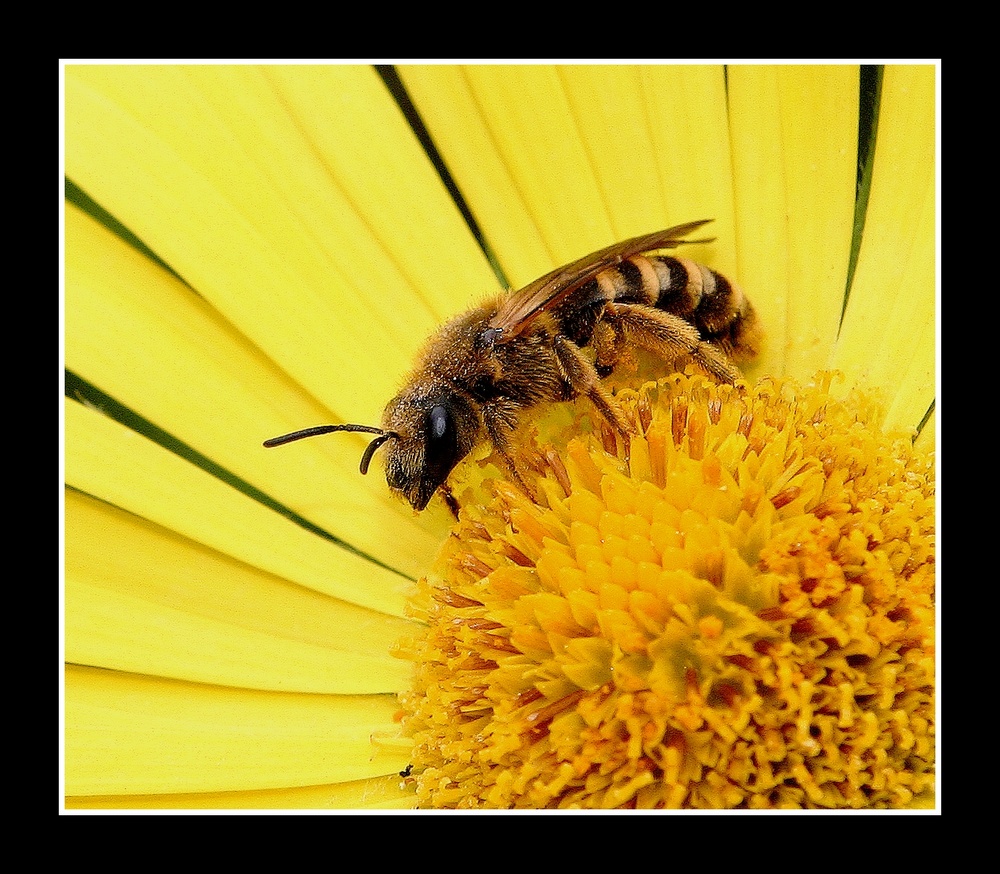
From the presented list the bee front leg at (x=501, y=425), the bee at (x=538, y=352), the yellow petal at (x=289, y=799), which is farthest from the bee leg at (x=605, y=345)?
the yellow petal at (x=289, y=799)

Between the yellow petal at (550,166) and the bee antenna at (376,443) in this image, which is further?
the yellow petal at (550,166)

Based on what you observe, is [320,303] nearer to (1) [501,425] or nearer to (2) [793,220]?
(1) [501,425]

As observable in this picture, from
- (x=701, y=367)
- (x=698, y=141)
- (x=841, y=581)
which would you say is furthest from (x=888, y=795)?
(x=698, y=141)

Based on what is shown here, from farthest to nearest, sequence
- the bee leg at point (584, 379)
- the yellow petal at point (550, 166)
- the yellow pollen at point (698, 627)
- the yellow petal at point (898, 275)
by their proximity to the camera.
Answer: the yellow petal at point (550, 166) < the yellow petal at point (898, 275) < the bee leg at point (584, 379) < the yellow pollen at point (698, 627)

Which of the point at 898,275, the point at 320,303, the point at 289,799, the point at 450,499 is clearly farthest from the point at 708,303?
the point at 289,799

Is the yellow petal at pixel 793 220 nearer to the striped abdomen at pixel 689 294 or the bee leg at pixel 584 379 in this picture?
the striped abdomen at pixel 689 294

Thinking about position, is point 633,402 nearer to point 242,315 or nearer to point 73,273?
point 242,315
